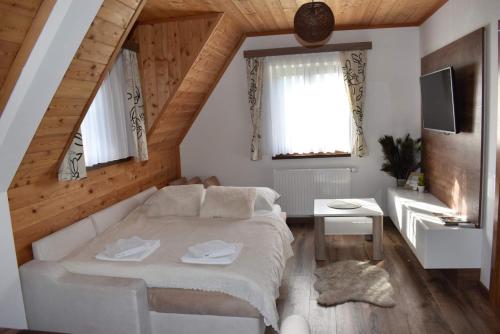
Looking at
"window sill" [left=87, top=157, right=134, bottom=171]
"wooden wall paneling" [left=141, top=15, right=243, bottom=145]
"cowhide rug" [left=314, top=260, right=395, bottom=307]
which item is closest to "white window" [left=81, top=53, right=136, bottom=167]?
"window sill" [left=87, top=157, right=134, bottom=171]

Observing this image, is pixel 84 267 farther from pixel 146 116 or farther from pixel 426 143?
pixel 426 143

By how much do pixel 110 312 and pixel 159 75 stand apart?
2.45 metres

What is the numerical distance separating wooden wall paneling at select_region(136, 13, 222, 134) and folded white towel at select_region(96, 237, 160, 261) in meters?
1.55

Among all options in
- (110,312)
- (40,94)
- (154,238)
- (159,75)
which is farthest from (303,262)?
(40,94)

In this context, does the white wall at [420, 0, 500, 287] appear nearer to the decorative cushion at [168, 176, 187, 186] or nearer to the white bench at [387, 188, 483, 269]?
the white bench at [387, 188, 483, 269]

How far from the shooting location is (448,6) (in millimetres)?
3633

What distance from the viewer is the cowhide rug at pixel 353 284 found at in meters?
2.98

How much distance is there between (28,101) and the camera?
2.12m

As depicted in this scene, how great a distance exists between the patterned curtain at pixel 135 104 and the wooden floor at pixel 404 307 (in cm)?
187

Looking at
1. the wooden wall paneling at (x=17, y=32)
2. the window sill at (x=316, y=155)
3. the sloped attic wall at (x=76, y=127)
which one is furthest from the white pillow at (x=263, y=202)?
the wooden wall paneling at (x=17, y=32)

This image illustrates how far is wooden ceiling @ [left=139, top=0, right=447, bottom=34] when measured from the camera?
3486 millimetres

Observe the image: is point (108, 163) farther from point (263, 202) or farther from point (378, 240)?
point (378, 240)

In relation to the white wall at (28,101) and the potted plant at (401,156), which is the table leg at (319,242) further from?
the white wall at (28,101)

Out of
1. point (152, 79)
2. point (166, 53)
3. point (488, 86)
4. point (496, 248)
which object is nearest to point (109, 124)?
point (152, 79)
